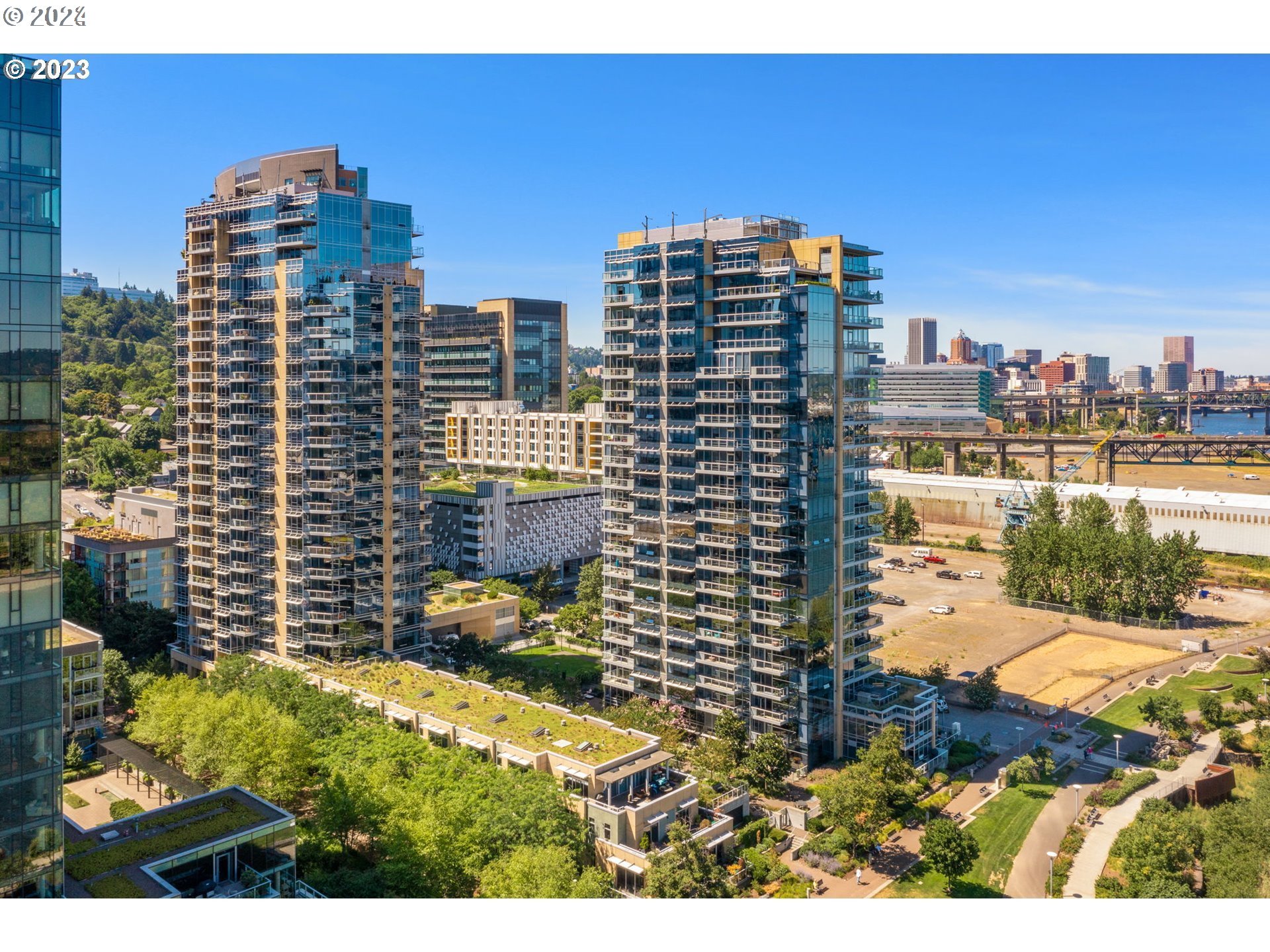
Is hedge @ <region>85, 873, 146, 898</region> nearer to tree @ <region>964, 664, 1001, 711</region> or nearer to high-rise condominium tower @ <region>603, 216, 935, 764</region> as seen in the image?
high-rise condominium tower @ <region>603, 216, 935, 764</region>

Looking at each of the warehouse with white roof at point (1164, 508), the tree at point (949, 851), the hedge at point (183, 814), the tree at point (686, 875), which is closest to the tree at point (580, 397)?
the warehouse with white roof at point (1164, 508)

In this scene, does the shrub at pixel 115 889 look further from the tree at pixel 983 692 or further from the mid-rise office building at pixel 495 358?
the mid-rise office building at pixel 495 358

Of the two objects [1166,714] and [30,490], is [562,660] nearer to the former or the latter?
[1166,714]

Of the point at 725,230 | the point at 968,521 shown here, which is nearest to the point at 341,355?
the point at 725,230

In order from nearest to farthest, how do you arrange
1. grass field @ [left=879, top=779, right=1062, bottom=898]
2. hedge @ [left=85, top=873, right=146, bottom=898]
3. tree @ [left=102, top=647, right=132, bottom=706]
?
1. hedge @ [left=85, top=873, right=146, bottom=898]
2. grass field @ [left=879, top=779, right=1062, bottom=898]
3. tree @ [left=102, top=647, right=132, bottom=706]

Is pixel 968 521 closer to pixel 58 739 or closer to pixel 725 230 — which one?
pixel 725 230

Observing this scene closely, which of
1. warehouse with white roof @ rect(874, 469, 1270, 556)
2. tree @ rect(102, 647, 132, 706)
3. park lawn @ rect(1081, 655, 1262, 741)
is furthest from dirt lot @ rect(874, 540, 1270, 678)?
tree @ rect(102, 647, 132, 706)

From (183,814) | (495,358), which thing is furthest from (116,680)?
(495,358)
